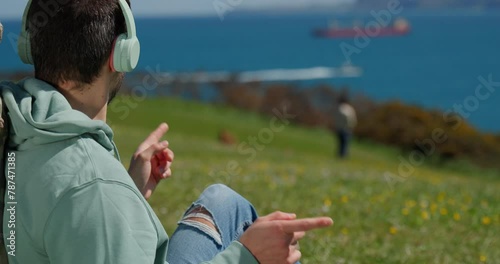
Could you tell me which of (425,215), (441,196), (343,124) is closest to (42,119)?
(425,215)

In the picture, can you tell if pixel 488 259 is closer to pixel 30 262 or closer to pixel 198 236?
pixel 198 236

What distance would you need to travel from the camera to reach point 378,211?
25.3ft

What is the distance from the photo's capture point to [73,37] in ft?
7.64

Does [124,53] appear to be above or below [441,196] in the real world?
above

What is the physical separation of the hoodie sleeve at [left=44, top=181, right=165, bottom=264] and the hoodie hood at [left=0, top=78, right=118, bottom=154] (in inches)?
7.0

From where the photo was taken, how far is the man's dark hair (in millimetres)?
2330

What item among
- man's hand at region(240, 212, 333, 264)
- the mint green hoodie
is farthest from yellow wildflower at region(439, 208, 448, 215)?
the mint green hoodie

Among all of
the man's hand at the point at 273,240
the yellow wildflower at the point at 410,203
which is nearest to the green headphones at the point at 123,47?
the man's hand at the point at 273,240

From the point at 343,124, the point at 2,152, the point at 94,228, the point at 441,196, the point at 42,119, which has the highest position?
the point at 42,119

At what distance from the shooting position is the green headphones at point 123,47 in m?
2.37

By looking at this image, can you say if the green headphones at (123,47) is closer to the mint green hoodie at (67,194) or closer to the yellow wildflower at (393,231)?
the mint green hoodie at (67,194)

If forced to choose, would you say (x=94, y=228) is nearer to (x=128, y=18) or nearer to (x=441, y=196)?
(x=128, y=18)

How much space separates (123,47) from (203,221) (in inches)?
Result: 39.1

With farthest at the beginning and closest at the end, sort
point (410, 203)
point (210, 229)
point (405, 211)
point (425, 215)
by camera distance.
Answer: point (410, 203) → point (405, 211) → point (425, 215) → point (210, 229)
